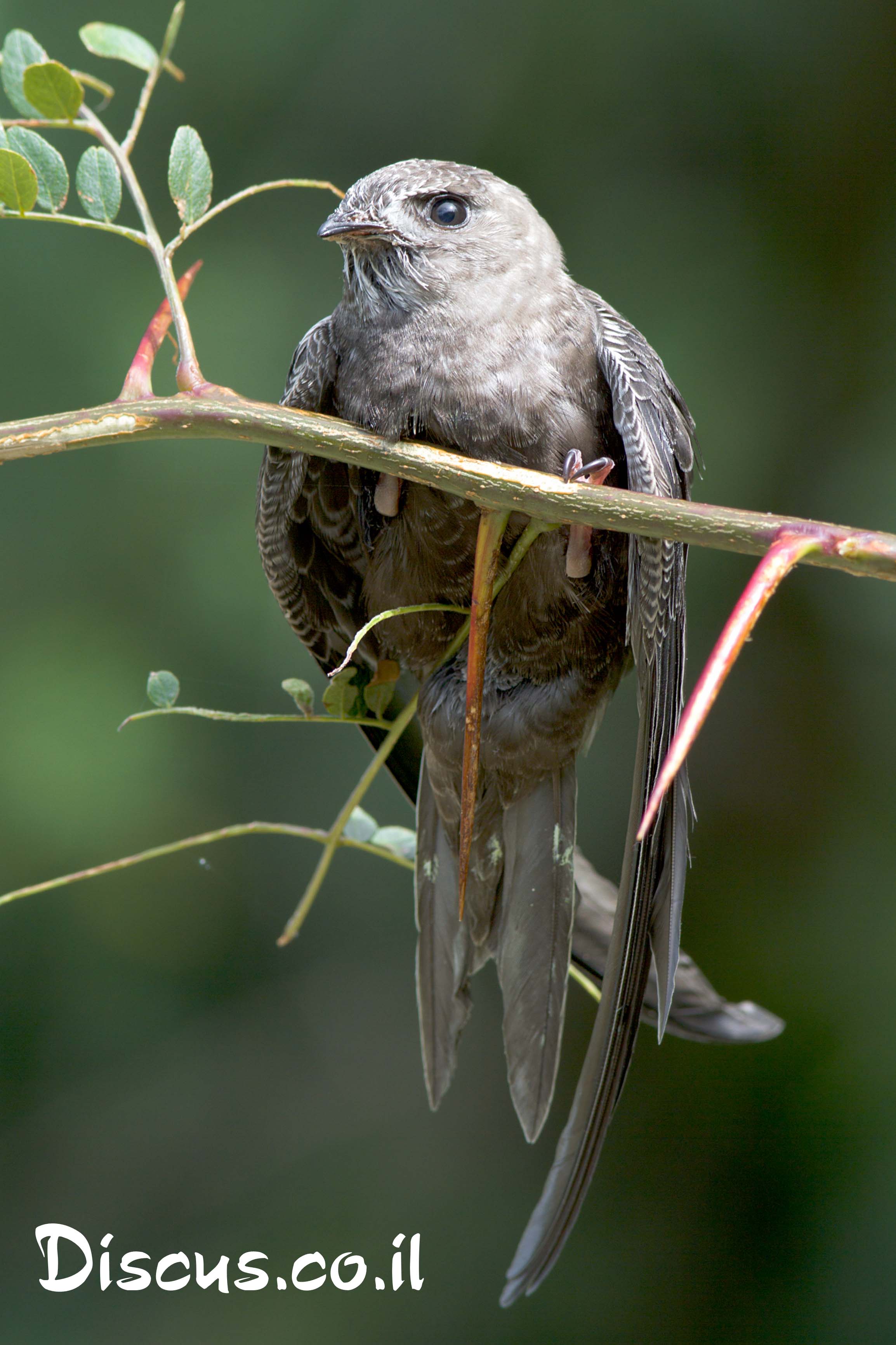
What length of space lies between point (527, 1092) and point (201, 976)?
3.69ft

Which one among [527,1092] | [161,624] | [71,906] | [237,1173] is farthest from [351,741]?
[527,1092]

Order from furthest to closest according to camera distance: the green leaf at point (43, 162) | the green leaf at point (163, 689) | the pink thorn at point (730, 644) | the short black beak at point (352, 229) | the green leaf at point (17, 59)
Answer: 1. the short black beak at point (352, 229)
2. the green leaf at point (163, 689)
3. the green leaf at point (17, 59)
4. the green leaf at point (43, 162)
5. the pink thorn at point (730, 644)

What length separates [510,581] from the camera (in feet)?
3.71

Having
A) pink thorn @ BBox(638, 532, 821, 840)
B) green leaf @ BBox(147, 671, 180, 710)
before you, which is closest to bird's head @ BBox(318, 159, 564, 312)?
green leaf @ BBox(147, 671, 180, 710)

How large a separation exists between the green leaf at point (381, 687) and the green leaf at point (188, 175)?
1.53ft

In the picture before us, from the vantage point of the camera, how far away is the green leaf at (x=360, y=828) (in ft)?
3.66

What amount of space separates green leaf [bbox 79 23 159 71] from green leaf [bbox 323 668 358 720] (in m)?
0.52

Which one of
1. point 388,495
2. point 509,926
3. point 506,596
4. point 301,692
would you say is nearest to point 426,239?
point 388,495

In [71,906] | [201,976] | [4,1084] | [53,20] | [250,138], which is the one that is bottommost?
[4,1084]

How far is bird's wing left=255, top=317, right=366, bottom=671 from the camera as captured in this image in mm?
1171

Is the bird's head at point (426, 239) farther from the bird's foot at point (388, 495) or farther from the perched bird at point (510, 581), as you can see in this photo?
the bird's foot at point (388, 495)

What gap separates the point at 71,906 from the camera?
77.8 inches

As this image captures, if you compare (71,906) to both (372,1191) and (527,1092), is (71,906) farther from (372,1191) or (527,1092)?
(527,1092)

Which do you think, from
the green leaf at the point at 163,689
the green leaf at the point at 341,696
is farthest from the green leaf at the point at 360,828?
the green leaf at the point at 163,689
